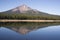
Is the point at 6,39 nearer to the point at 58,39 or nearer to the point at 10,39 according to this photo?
the point at 10,39

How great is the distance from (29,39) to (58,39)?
1.17 meters

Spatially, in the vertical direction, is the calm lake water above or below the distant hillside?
above

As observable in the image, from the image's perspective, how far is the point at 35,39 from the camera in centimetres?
680

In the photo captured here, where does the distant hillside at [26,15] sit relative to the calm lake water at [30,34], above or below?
below

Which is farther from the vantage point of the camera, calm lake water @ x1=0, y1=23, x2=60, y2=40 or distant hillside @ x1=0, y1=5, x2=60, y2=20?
distant hillside @ x1=0, y1=5, x2=60, y2=20

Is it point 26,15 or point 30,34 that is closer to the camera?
point 30,34

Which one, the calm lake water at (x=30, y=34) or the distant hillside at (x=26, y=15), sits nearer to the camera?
the calm lake water at (x=30, y=34)

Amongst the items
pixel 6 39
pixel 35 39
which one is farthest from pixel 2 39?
pixel 35 39

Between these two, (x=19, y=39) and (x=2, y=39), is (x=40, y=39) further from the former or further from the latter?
(x=2, y=39)

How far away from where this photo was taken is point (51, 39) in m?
6.82

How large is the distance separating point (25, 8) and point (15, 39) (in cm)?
7634

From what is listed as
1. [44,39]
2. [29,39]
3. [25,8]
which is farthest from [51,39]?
[25,8]

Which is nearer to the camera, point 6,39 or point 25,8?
point 6,39

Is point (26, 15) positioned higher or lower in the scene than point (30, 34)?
lower
